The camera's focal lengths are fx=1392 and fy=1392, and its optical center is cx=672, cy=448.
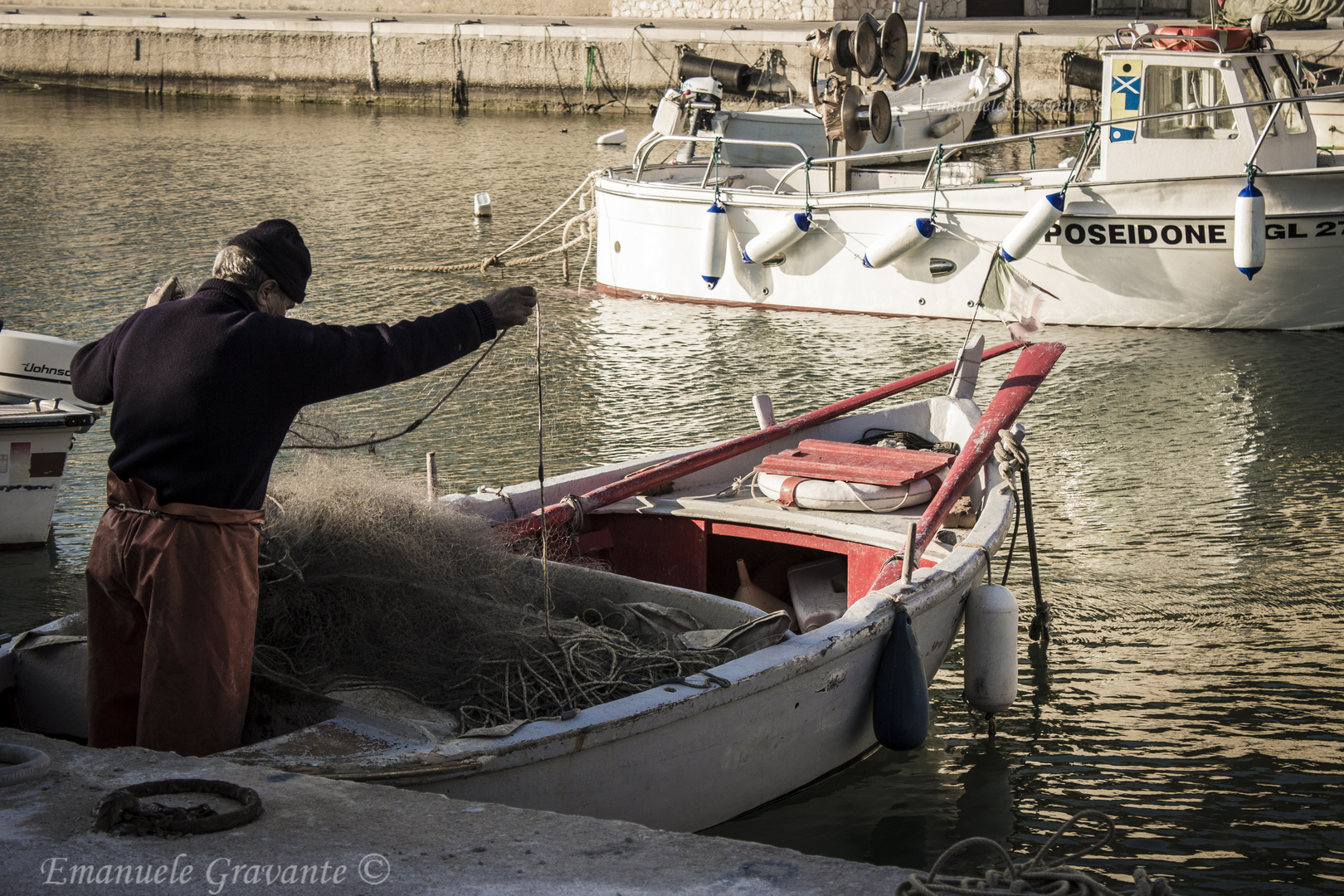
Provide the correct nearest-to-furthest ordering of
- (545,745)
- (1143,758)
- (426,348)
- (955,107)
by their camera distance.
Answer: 1. (426,348)
2. (545,745)
3. (1143,758)
4. (955,107)

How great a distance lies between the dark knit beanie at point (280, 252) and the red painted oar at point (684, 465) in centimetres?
176

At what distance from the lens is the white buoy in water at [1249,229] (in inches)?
394

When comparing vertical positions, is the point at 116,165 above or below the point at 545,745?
above

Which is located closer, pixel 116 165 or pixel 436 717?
pixel 436 717

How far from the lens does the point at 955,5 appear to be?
30219 mm

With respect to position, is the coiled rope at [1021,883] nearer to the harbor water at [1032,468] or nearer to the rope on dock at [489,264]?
the harbor water at [1032,468]

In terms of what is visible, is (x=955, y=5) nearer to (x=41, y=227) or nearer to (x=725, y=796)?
(x=41, y=227)

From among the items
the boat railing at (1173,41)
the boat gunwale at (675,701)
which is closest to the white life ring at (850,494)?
the boat gunwale at (675,701)

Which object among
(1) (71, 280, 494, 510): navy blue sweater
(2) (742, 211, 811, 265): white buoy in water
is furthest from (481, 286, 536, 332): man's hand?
(2) (742, 211, 811, 265): white buoy in water

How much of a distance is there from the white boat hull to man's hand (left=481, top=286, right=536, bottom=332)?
8058 millimetres

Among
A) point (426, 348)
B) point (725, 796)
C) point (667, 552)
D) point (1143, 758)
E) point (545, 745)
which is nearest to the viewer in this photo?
point (426, 348)

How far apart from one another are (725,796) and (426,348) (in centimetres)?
172

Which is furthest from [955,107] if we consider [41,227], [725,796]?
[725,796]

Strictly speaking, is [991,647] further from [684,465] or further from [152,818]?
[152,818]
